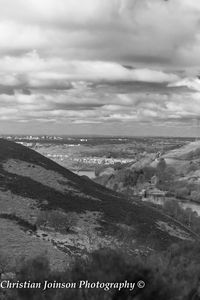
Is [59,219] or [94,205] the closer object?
[59,219]

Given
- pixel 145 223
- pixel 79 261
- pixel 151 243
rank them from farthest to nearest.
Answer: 1. pixel 145 223
2. pixel 151 243
3. pixel 79 261

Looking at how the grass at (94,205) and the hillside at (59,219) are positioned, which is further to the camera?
the grass at (94,205)

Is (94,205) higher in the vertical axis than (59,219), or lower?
lower

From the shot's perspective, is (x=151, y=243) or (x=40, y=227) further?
(x=151, y=243)

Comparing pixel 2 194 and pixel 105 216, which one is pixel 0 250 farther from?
pixel 105 216

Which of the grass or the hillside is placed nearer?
the hillside

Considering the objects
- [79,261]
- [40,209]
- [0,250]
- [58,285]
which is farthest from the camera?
[40,209]

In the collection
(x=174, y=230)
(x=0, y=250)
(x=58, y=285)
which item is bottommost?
(x=174, y=230)

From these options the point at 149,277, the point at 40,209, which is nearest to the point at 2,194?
the point at 40,209
